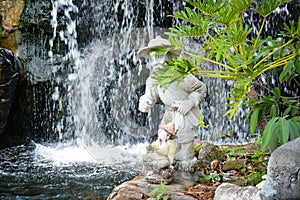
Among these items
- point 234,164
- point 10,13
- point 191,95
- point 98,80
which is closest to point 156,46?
point 191,95

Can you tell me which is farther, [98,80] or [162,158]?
[98,80]

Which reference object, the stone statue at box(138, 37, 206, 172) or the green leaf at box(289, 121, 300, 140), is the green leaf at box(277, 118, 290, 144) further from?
the stone statue at box(138, 37, 206, 172)

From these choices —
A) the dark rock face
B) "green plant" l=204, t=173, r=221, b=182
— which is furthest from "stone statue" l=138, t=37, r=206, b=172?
the dark rock face

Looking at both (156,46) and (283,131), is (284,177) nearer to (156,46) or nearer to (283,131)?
(283,131)

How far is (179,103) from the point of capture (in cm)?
354

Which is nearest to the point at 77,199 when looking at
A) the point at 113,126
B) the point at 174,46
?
the point at 174,46

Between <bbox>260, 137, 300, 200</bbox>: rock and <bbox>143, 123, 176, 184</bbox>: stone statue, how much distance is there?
Answer: 1360 mm

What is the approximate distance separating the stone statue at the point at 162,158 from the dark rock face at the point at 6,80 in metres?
5.15

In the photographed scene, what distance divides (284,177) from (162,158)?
150cm

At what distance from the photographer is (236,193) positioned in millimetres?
2398

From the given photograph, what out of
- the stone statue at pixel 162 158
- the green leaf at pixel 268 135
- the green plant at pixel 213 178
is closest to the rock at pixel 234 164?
the green plant at pixel 213 178

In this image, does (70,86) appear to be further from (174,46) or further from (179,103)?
(174,46)

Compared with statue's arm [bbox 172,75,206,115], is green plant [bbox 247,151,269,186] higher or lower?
lower

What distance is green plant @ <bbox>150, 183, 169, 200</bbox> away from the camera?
2829 mm
